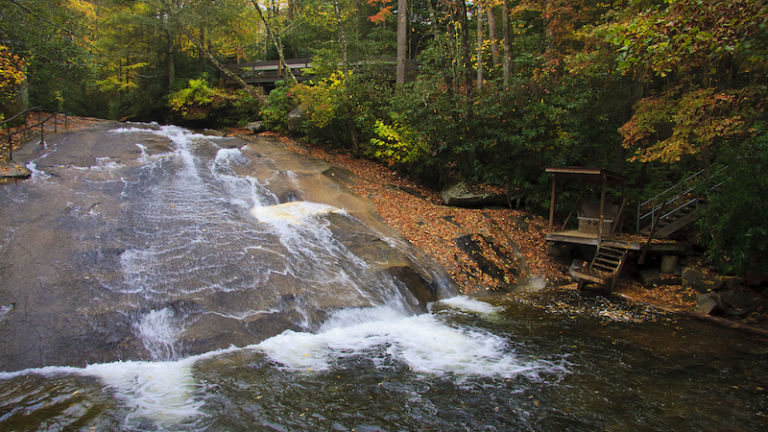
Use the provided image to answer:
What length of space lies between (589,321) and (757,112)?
18.5 feet

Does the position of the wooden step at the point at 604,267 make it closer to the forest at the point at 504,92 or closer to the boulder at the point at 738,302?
the forest at the point at 504,92

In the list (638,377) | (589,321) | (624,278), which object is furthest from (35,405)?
(624,278)

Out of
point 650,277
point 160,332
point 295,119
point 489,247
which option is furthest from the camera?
point 295,119

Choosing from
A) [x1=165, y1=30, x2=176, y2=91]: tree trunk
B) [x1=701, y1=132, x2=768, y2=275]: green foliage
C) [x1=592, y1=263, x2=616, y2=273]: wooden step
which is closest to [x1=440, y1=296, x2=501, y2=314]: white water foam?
[x1=592, y1=263, x2=616, y2=273]: wooden step

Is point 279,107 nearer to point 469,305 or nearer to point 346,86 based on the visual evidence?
point 346,86

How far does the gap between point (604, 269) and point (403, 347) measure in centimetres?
727

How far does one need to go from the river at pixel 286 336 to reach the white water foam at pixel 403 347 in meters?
0.04

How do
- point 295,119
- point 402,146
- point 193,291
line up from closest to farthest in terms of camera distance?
1. point 193,291
2. point 402,146
3. point 295,119

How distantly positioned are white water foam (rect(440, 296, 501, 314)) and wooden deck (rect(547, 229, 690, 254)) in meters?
3.88

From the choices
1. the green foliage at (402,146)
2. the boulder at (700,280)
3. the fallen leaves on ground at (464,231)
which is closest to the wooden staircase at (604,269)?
the fallen leaves on ground at (464,231)

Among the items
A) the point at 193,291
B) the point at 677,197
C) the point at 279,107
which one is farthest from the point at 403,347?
the point at 279,107

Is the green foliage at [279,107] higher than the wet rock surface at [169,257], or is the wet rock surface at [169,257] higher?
the green foliage at [279,107]

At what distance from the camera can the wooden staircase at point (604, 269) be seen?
10.4 meters

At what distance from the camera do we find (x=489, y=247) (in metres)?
12.1
